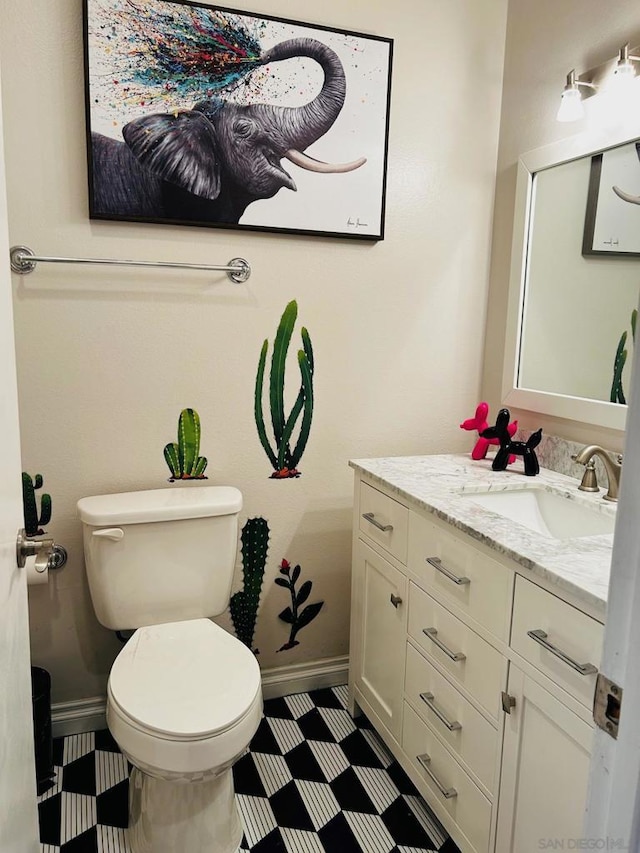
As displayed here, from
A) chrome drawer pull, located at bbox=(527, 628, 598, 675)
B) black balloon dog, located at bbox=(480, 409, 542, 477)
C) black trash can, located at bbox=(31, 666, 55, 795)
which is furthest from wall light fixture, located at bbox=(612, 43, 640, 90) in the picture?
black trash can, located at bbox=(31, 666, 55, 795)

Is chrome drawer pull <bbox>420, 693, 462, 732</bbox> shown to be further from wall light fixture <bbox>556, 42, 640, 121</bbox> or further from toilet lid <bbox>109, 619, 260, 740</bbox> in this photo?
wall light fixture <bbox>556, 42, 640, 121</bbox>

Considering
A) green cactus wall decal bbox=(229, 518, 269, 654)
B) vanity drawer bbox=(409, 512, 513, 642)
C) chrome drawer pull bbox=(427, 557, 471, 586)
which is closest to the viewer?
vanity drawer bbox=(409, 512, 513, 642)

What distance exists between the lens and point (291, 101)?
1891 mm

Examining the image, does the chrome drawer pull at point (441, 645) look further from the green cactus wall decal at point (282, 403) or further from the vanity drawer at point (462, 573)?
the green cactus wall decal at point (282, 403)

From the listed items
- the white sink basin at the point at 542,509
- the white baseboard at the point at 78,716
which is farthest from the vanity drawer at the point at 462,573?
the white baseboard at the point at 78,716

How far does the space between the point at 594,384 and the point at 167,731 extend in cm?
143

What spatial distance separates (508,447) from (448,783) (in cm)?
93

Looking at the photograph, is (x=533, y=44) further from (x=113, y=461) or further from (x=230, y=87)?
(x=113, y=461)

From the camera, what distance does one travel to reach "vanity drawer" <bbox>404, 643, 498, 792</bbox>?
4.37 feet

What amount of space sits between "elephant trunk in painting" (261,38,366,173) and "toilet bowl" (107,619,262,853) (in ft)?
4.79

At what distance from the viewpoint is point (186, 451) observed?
196 cm

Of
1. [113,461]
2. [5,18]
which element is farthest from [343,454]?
[5,18]

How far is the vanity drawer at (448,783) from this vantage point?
1.36 metres

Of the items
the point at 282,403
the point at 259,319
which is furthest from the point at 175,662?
the point at 259,319
